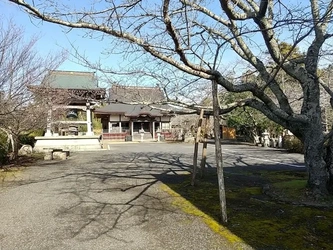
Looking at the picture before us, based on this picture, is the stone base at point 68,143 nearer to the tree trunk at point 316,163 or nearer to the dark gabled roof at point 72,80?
the dark gabled roof at point 72,80

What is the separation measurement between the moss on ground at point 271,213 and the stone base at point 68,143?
1416cm

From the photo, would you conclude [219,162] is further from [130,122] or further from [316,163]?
[130,122]

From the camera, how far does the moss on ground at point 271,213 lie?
3.67m

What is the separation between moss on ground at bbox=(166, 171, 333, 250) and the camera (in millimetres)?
3672

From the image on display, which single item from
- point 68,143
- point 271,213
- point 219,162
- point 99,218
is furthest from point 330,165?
point 68,143

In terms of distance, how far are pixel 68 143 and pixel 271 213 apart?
17564mm

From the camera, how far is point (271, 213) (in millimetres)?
4754

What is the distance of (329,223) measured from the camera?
4.22 m

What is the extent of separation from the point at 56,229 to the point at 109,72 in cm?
396

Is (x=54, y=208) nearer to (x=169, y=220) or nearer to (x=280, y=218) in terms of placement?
(x=169, y=220)

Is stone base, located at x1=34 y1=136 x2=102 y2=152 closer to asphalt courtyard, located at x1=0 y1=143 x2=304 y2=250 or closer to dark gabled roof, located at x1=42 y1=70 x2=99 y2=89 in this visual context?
dark gabled roof, located at x1=42 y1=70 x2=99 y2=89

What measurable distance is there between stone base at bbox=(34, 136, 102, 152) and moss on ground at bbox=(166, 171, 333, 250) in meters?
14.2

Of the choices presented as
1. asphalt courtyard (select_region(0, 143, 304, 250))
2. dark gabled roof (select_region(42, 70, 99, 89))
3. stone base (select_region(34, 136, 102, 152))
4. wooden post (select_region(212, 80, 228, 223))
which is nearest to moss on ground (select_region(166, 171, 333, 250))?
wooden post (select_region(212, 80, 228, 223))

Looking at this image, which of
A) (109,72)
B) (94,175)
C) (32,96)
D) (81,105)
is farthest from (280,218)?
(81,105)
